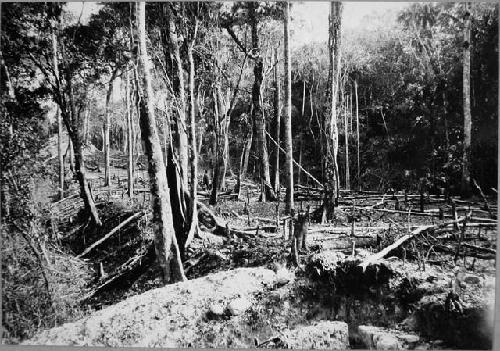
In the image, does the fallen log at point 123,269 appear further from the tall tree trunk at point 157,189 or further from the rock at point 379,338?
the rock at point 379,338

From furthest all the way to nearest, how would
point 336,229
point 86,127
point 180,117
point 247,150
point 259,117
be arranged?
1. point 247,150
2. point 259,117
3. point 180,117
4. point 86,127
5. point 336,229

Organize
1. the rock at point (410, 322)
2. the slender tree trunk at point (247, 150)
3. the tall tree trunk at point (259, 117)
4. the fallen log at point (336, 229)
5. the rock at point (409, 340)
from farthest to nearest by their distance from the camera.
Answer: the slender tree trunk at point (247, 150) < the tall tree trunk at point (259, 117) < the fallen log at point (336, 229) < the rock at point (410, 322) < the rock at point (409, 340)

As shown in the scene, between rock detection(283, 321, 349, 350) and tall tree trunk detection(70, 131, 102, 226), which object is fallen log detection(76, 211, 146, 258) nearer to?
tall tree trunk detection(70, 131, 102, 226)

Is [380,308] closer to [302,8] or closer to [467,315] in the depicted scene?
[467,315]

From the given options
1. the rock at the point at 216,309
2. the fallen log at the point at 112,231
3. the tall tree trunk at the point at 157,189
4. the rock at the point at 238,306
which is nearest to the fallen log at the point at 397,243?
the rock at the point at 238,306

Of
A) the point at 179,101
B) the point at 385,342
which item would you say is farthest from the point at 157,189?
the point at 385,342

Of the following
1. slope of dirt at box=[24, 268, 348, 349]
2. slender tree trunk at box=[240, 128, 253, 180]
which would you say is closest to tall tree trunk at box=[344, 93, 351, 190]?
slope of dirt at box=[24, 268, 348, 349]

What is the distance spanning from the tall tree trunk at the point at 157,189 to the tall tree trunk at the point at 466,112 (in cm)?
339

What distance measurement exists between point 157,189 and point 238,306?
163 centimetres

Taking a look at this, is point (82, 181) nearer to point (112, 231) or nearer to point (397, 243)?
point (112, 231)

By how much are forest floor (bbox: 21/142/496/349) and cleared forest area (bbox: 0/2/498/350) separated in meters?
0.02

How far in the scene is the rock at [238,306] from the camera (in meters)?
3.86

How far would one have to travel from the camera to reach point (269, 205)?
17.7ft

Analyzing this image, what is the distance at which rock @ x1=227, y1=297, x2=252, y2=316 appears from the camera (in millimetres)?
3863
